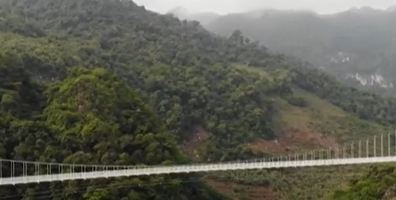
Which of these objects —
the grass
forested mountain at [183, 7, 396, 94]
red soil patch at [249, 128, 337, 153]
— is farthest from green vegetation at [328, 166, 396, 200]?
forested mountain at [183, 7, 396, 94]

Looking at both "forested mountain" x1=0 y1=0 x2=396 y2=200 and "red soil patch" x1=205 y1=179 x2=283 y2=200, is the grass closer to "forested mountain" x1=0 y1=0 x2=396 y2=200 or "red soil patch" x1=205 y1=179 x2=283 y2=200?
"red soil patch" x1=205 y1=179 x2=283 y2=200

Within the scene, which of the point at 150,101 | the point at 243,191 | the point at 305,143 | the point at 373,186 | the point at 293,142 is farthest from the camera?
the point at 293,142

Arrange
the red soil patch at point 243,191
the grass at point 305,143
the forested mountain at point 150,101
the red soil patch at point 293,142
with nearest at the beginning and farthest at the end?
the forested mountain at point 150,101, the red soil patch at point 243,191, the grass at point 305,143, the red soil patch at point 293,142

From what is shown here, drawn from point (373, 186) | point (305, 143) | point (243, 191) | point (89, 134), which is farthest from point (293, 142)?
point (89, 134)

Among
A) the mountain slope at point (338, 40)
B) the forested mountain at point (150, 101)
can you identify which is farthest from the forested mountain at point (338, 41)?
the forested mountain at point (150, 101)

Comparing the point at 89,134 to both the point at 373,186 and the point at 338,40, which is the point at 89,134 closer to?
the point at 373,186

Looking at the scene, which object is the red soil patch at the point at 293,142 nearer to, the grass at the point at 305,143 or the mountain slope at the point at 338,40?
the grass at the point at 305,143
